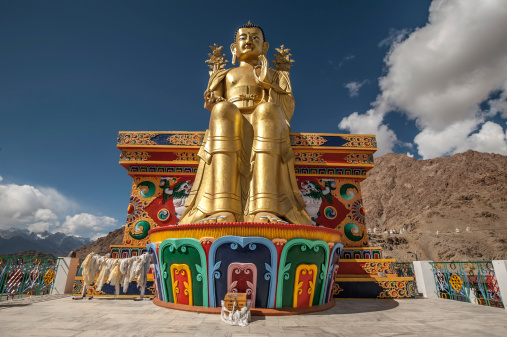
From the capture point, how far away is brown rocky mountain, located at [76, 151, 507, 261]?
3453cm

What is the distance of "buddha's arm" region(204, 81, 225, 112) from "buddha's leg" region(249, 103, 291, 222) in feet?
4.05

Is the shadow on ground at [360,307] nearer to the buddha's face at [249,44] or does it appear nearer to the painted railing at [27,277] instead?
the buddha's face at [249,44]

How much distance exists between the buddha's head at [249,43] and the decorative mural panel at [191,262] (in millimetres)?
4775

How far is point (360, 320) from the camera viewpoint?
3.73m

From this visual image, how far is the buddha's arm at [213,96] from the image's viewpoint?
622 cm

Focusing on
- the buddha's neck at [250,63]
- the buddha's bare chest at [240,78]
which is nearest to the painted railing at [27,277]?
the buddha's bare chest at [240,78]

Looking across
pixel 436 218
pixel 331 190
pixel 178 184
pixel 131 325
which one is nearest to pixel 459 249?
pixel 436 218

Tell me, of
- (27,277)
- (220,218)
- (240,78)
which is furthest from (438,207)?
(27,277)

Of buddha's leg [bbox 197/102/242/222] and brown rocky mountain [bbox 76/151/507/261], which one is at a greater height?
brown rocky mountain [bbox 76/151/507/261]

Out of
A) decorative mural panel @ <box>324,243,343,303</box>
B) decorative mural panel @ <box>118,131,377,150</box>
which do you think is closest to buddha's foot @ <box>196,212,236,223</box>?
decorative mural panel @ <box>324,243,343,303</box>

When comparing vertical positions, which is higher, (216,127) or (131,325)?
(216,127)

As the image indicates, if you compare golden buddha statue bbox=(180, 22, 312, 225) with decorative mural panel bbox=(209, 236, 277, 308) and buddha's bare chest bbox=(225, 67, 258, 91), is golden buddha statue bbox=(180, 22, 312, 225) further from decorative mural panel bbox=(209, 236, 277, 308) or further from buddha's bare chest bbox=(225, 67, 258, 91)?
buddha's bare chest bbox=(225, 67, 258, 91)

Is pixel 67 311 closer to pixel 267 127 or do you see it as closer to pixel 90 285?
pixel 90 285

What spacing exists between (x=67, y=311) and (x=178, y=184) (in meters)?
3.52
